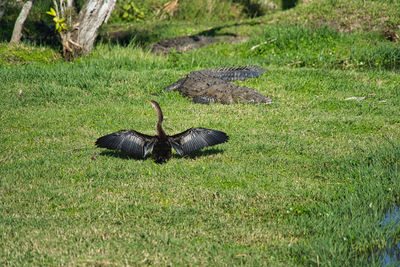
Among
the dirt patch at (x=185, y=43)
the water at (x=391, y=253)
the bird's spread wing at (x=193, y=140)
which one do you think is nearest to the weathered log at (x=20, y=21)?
the dirt patch at (x=185, y=43)

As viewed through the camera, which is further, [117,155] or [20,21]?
[20,21]

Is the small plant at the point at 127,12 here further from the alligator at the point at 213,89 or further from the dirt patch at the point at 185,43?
the alligator at the point at 213,89

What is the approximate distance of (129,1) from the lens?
66.8 feet

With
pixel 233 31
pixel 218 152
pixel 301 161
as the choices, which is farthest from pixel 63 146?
pixel 233 31

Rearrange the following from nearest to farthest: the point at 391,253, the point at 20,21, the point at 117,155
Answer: the point at 391,253 < the point at 117,155 < the point at 20,21

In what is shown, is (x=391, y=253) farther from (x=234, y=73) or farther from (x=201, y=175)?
(x=234, y=73)

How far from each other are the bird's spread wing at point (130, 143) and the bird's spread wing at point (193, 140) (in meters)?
0.29

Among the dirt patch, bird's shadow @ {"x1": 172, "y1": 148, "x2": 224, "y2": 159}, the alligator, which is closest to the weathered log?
the dirt patch

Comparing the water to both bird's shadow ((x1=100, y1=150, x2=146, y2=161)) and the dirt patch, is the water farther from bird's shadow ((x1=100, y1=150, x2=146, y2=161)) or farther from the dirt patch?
the dirt patch

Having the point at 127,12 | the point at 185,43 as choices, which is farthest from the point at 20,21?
the point at 127,12

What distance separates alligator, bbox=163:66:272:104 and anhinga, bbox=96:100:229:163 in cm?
336

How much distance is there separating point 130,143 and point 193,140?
740 mm

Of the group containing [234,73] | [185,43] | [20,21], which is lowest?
[234,73]

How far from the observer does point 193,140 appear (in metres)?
5.80
